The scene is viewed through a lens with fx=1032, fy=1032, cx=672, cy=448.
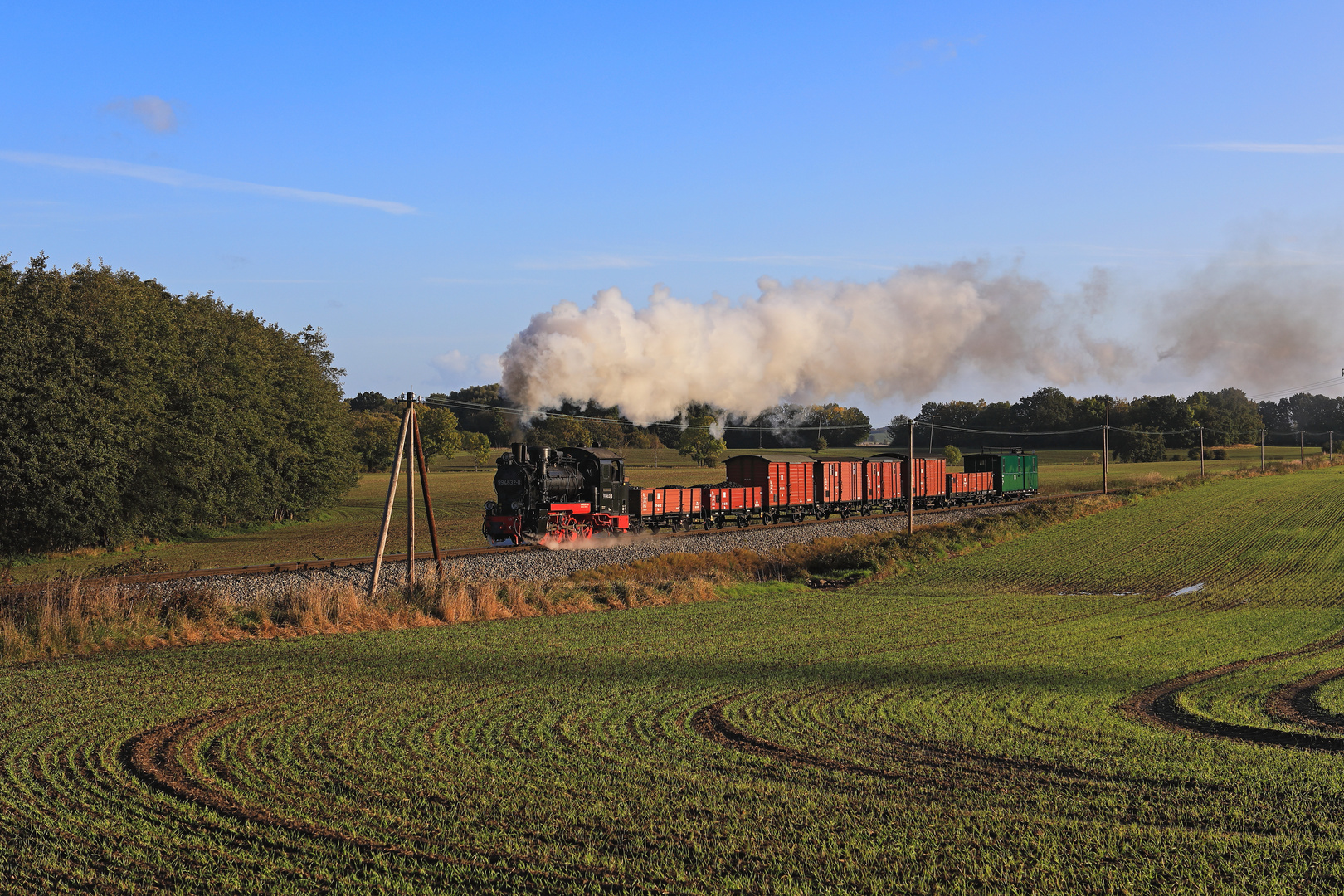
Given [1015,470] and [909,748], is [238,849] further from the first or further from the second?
[1015,470]

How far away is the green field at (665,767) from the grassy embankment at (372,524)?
12958 millimetres

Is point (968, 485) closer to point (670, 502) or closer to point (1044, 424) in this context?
point (670, 502)

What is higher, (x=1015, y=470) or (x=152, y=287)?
(x=152, y=287)

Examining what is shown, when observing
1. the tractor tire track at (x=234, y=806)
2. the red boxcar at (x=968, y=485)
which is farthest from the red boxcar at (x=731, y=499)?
the tractor tire track at (x=234, y=806)

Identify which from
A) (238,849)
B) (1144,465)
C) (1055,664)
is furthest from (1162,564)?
(1144,465)

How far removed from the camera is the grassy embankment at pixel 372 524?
41125mm

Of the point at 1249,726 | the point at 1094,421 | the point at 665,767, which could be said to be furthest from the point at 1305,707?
the point at 1094,421

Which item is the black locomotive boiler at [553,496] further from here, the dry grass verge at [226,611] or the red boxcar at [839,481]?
the red boxcar at [839,481]

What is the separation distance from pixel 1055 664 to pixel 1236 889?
11166mm

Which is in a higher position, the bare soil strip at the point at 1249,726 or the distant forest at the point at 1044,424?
the distant forest at the point at 1044,424

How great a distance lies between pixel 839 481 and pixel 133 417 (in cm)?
3628

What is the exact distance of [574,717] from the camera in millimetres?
13523

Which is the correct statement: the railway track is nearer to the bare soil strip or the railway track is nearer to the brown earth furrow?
the bare soil strip

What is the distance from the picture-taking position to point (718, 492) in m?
51.3
